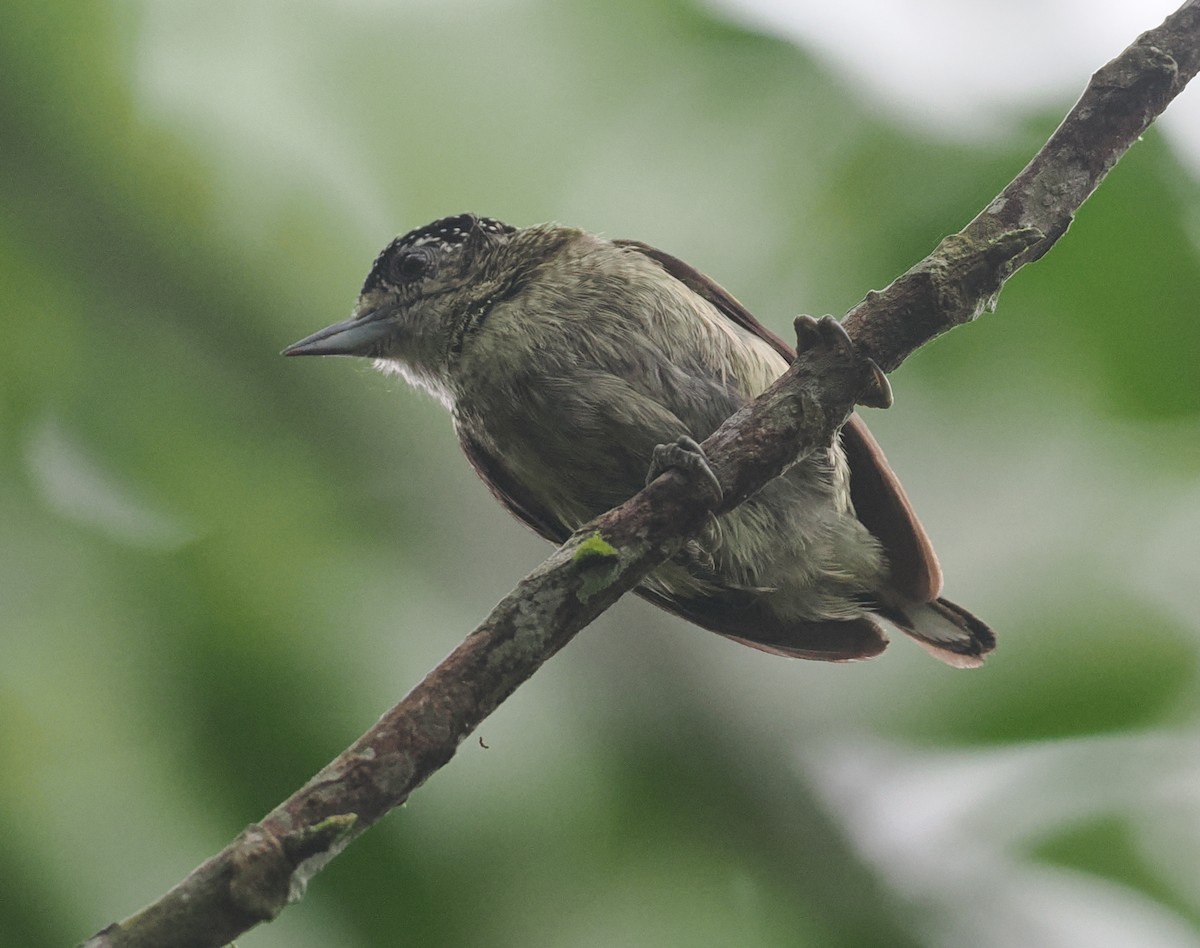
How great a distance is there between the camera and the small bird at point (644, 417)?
277cm

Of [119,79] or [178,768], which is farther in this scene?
[119,79]

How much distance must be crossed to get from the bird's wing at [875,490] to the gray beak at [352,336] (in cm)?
68

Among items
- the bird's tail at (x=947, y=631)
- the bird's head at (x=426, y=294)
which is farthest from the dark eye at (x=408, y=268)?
the bird's tail at (x=947, y=631)

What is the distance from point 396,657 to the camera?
241 centimetres

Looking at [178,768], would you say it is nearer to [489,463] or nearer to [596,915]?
[596,915]

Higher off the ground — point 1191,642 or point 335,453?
point 1191,642

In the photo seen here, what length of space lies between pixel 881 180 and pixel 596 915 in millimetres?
2113

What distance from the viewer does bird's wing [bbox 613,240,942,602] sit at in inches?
113

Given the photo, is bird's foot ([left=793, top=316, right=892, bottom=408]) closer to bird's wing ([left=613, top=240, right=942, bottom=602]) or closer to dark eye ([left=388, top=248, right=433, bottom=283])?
bird's wing ([left=613, top=240, right=942, bottom=602])

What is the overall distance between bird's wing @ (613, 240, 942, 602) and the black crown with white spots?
1.47 ft

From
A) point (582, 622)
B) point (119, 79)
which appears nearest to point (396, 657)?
point (582, 622)

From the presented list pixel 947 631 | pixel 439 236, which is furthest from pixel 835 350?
pixel 439 236

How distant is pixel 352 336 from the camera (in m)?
3.12

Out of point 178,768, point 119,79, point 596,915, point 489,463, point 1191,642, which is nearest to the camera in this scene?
point 178,768
